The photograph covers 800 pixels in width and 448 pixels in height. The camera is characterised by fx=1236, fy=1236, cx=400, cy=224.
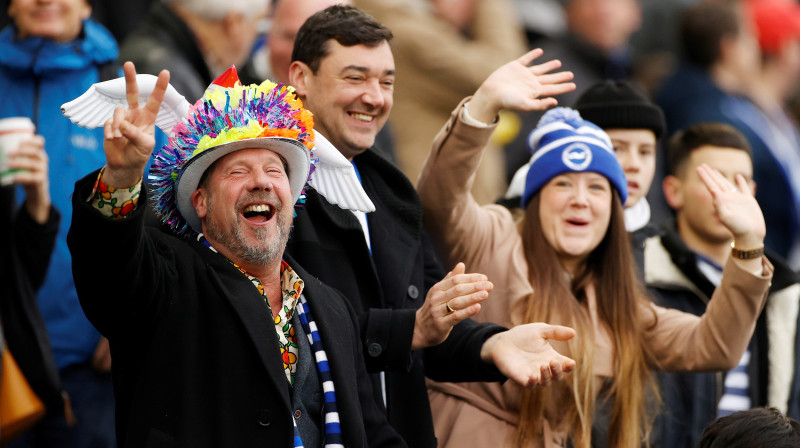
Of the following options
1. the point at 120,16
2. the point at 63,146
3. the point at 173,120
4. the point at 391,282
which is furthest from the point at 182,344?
the point at 120,16

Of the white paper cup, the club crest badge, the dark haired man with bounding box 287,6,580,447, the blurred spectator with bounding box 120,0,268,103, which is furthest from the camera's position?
the blurred spectator with bounding box 120,0,268,103

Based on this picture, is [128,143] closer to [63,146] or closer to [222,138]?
[222,138]

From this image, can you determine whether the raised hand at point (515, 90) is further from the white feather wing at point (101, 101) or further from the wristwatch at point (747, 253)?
the white feather wing at point (101, 101)

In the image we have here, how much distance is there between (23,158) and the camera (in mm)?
5375

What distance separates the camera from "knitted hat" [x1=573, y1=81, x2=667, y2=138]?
19.8 feet

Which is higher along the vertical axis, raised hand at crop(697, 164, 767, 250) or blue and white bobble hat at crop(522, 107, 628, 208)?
blue and white bobble hat at crop(522, 107, 628, 208)

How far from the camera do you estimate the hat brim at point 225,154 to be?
3895 millimetres

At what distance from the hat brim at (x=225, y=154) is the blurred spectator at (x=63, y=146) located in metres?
1.79

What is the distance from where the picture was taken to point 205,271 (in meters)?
3.86

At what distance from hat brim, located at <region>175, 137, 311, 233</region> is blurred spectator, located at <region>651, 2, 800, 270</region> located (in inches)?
213

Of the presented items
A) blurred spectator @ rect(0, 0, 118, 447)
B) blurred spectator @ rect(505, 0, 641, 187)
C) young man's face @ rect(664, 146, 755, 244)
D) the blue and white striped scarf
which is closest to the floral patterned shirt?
the blue and white striped scarf

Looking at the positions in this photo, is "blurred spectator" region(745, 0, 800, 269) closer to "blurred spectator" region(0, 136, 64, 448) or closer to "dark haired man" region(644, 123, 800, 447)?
"dark haired man" region(644, 123, 800, 447)

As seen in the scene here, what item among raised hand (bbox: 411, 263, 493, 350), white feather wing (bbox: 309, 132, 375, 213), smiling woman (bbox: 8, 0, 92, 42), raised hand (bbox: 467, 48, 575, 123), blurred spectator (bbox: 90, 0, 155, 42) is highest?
blurred spectator (bbox: 90, 0, 155, 42)

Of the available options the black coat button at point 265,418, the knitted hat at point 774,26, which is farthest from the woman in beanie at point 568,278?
the knitted hat at point 774,26
